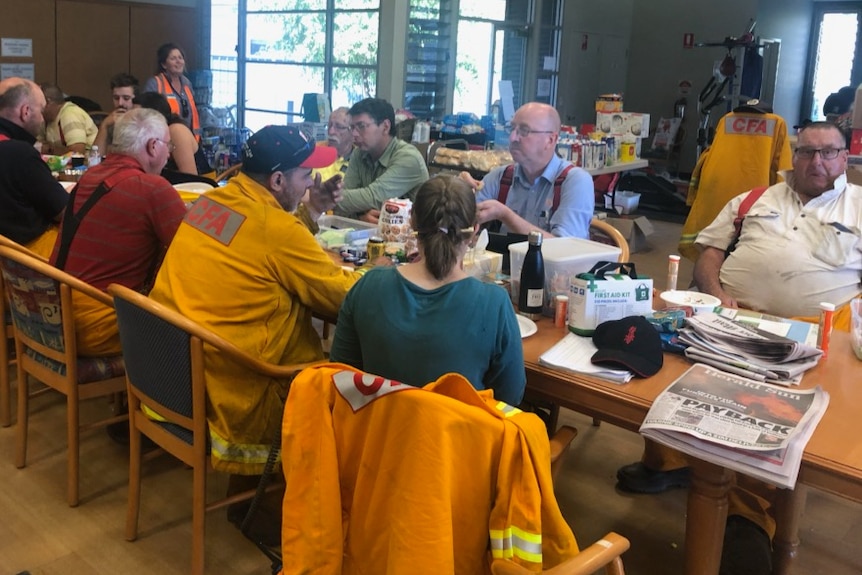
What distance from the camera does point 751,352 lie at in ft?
6.34

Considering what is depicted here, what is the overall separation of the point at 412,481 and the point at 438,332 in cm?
39

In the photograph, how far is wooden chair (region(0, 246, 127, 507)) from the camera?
2410mm

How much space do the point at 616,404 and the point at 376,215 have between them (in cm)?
197

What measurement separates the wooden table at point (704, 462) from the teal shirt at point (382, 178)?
184 cm

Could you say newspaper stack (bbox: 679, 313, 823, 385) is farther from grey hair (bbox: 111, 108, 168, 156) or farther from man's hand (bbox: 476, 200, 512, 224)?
grey hair (bbox: 111, 108, 168, 156)

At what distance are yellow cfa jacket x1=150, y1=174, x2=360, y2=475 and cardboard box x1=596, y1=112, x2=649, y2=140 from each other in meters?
4.48

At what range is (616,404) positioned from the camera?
5.80 feet

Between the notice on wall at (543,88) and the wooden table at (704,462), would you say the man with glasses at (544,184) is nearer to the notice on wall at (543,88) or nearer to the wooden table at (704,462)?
the wooden table at (704,462)

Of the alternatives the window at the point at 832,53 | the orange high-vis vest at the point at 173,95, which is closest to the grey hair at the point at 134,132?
the orange high-vis vest at the point at 173,95

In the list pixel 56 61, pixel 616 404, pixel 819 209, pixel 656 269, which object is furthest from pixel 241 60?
pixel 616 404

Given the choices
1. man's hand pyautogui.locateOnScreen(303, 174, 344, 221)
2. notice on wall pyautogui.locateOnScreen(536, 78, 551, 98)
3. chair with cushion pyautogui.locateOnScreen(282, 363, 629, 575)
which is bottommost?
→ chair with cushion pyautogui.locateOnScreen(282, 363, 629, 575)

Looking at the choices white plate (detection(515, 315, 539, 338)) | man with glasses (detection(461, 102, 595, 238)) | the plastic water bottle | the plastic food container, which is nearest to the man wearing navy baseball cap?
white plate (detection(515, 315, 539, 338))

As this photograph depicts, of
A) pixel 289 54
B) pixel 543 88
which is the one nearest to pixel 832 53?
pixel 543 88

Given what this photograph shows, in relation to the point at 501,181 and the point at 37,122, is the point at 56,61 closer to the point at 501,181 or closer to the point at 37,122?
the point at 37,122
